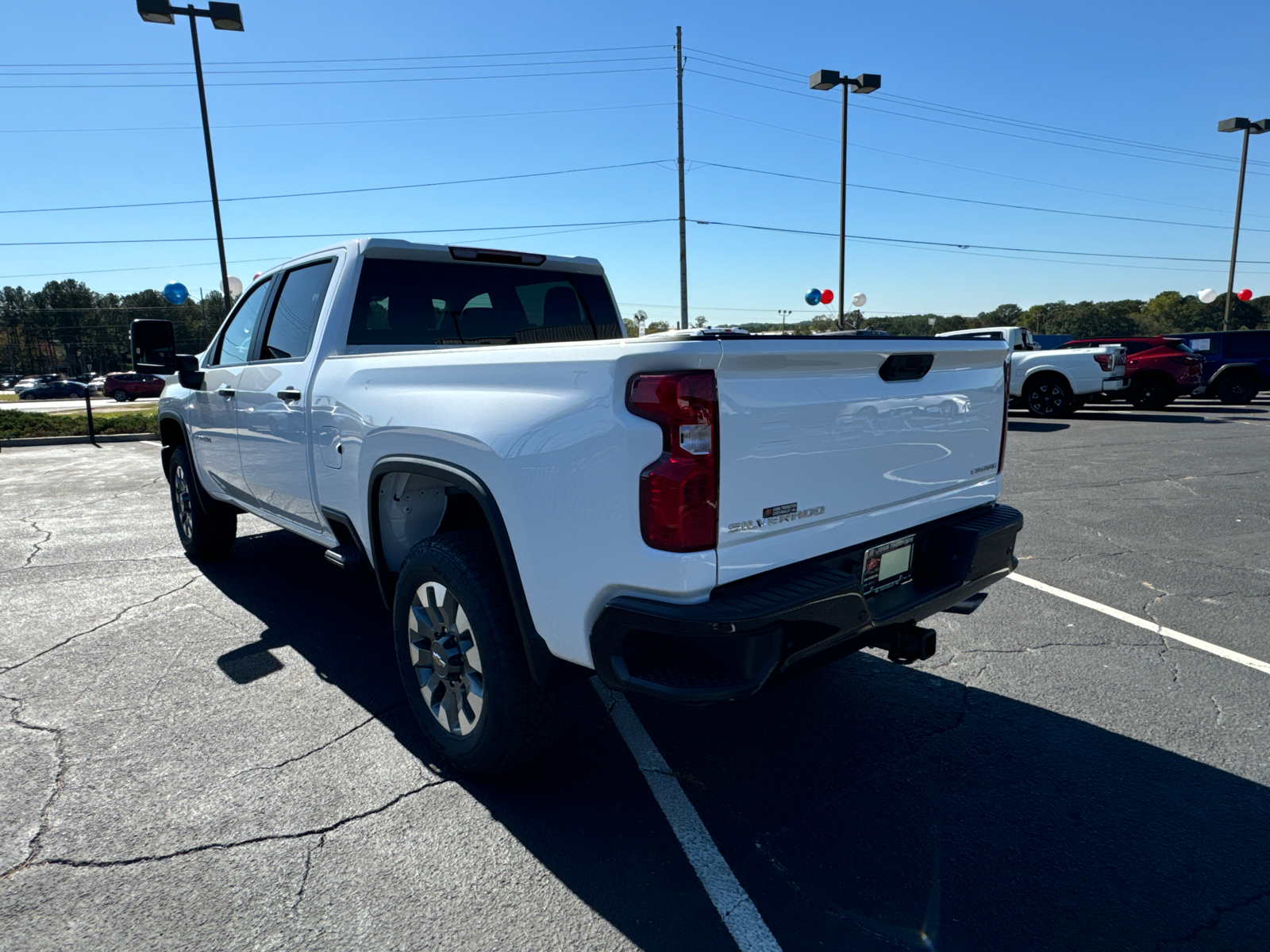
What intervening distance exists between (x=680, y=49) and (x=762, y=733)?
97.0 feet

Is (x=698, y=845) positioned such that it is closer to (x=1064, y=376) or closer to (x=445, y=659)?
(x=445, y=659)

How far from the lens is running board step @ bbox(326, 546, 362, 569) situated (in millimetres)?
3520

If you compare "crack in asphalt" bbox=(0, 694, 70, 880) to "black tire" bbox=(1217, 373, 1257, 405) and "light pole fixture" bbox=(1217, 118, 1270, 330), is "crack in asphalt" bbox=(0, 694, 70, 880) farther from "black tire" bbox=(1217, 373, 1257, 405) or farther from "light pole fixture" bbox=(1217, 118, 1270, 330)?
"light pole fixture" bbox=(1217, 118, 1270, 330)

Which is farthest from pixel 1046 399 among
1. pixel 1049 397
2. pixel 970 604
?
pixel 970 604

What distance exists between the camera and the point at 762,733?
315cm

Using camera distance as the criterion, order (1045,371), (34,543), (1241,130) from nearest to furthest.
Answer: (34,543) → (1045,371) → (1241,130)

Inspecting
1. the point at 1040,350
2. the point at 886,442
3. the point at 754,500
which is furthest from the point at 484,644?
the point at 1040,350

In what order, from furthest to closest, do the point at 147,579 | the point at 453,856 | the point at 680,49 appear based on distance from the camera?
the point at 680,49 < the point at 147,579 < the point at 453,856

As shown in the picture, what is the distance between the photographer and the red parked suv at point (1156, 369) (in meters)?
17.3

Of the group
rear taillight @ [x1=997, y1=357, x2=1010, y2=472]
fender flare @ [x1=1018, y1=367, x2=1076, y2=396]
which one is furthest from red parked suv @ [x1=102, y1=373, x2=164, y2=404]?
rear taillight @ [x1=997, y1=357, x2=1010, y2=472]

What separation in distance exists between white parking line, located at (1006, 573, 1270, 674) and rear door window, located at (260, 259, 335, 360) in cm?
397

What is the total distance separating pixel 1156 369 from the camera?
17.5m

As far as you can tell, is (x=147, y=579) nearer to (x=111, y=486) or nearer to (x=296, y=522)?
(x=296, y=522)

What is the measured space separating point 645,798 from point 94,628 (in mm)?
3632
